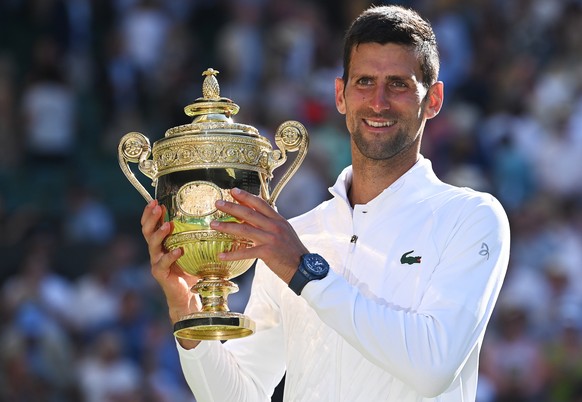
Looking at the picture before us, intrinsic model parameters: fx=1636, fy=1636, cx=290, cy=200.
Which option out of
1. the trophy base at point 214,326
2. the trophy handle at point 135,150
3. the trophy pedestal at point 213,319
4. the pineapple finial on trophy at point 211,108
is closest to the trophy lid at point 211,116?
the pineapple finial on trophy at point 211,108

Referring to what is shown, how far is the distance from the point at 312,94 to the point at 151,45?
1.84 m

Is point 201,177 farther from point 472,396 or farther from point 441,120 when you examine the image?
point 441,120

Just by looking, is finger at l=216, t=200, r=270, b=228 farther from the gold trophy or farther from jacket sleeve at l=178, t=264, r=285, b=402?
jacket sleeve at l=178, t=264, r=285, b=402

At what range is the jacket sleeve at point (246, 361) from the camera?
5.30 m

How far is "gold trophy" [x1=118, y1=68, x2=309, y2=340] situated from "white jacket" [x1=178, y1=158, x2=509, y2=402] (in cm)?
21

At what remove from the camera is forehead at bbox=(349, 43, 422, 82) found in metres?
5.08

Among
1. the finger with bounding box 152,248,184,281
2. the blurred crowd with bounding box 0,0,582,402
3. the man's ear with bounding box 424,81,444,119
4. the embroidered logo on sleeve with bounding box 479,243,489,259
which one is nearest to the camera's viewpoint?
the embroidered logo on sleeve with bounding box 479,243,489,259

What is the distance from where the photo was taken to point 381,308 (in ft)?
15.7

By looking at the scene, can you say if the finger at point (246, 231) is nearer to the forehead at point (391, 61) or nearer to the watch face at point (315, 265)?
the watch face at point (315, 265)

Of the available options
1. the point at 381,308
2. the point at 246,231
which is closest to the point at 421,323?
the point at 381,308

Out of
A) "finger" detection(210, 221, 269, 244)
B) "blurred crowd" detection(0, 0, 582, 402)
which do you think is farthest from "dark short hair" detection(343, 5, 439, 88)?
"blurred crowd" detection(0, 0, 582, 402)

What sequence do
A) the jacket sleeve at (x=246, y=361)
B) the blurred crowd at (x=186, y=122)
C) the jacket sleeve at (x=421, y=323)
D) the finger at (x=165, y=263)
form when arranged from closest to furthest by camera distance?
the jacket sleeve at (x=421, y=323), the finger at (x=165, y=263), the jacket sleeve at (x=246, y=361), the blurred crowd at (x=186, y=122)

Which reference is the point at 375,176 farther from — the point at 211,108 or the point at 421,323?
the point at 421,323

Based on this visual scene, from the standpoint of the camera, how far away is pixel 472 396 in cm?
501
